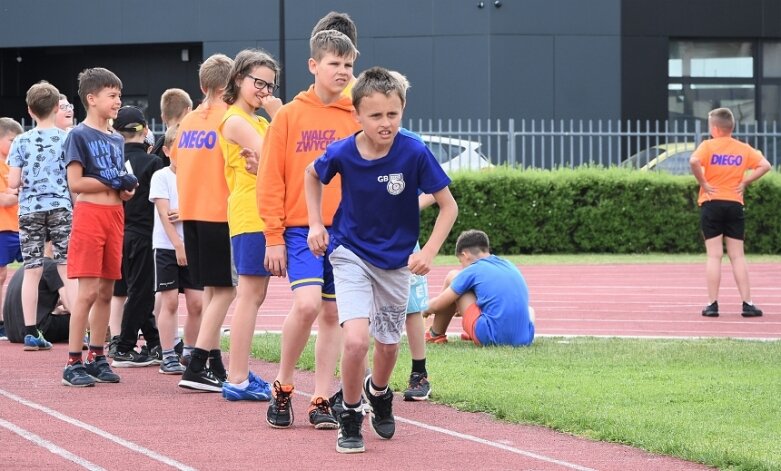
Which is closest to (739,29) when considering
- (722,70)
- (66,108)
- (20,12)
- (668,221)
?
(722,70)

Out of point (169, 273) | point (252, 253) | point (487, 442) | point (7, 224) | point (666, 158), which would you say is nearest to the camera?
point (487, 442)

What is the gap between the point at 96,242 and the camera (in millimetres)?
8938

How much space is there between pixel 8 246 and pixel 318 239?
6.47 m

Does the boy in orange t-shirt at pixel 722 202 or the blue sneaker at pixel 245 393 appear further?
the boy in orange t-shirt at pixel 722 202

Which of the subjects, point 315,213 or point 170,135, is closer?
point 315,213

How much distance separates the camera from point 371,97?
650 centimetres

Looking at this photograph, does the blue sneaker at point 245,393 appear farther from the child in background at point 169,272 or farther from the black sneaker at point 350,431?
the black sneaker at point 350,431

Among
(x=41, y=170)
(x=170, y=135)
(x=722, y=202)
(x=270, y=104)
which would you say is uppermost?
(x=270, y=104)

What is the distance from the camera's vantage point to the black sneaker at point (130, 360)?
1008 cm

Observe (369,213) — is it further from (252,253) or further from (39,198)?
(39,198)

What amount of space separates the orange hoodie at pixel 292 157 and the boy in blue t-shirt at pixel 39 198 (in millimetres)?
4255

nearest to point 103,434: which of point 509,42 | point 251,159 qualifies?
point 251,159

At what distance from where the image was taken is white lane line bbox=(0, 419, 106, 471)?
20.6ft

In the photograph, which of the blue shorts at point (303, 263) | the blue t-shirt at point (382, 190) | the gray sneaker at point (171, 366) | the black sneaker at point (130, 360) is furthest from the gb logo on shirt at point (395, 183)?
the black sneaker at point (130, 360)
